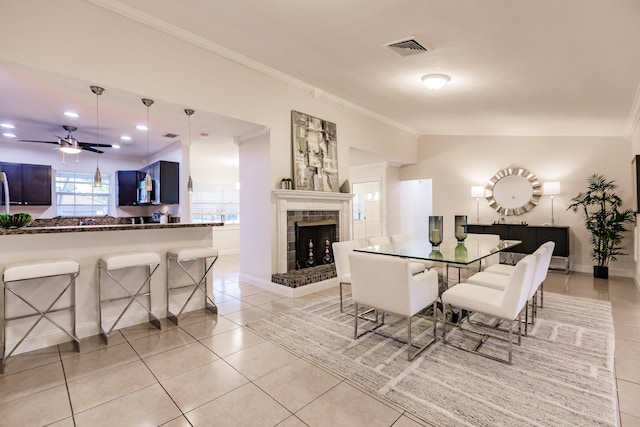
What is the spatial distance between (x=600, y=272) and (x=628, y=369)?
383cm

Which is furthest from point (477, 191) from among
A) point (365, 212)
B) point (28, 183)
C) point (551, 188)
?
point (28, 183)

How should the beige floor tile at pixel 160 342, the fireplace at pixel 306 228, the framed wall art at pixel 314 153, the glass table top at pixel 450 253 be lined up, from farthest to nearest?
the framed wall art at pixel 314 153
the fireplace at pixel 306 228
the glass table top at pixel 450 253
the beige floor tile at pixel 160 342

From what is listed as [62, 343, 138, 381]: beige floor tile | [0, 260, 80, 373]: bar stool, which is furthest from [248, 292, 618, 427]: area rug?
[0, 260, 80, 373]: bar stool

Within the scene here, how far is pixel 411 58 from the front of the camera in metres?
3.54

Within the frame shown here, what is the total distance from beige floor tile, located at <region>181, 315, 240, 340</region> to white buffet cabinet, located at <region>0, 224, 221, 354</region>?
0.47 m

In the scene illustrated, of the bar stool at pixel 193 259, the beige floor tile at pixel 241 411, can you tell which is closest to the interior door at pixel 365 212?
the bar stool at pixel 193 259

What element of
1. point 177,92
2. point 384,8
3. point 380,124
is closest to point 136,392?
point 177,92

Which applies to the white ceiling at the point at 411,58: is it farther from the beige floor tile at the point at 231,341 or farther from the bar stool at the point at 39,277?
the beige floor tile at the point at 231,341

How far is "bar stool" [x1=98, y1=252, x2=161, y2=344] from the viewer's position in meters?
2.79

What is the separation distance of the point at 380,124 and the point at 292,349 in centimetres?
506

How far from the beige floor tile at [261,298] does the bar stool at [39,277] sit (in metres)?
1.79

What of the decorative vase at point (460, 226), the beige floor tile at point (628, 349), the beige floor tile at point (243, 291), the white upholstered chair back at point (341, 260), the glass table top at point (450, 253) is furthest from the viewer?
the beige floor tile at point (243, 291)

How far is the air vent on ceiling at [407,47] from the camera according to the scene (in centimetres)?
318

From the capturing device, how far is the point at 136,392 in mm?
2045
